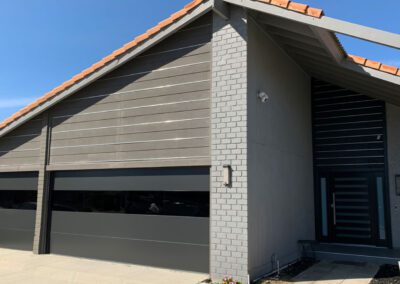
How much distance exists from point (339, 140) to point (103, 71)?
6774 mm

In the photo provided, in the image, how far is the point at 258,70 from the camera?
8.38 m

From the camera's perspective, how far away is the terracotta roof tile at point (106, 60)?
27.3 ft

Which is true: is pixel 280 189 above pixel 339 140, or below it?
below

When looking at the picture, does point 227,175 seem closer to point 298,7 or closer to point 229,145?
point 229,145

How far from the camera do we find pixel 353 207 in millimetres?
11008

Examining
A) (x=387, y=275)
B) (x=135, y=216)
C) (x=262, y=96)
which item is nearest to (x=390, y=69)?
(x=262, y=96)

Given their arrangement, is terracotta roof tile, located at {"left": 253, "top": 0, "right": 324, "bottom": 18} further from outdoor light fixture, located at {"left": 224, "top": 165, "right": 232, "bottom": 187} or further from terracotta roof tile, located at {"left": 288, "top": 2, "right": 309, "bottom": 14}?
outdoor light fixture, located at {"left": 224, "top": 165, "right": 232, "bottom": 187}

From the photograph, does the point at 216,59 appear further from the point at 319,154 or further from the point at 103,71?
the point at 319,154

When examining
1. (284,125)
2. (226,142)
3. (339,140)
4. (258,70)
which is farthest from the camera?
(339,140)

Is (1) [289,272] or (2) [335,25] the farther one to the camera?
(1) [289,272]

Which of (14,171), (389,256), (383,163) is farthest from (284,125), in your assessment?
(14,171)

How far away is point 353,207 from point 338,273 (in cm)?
322

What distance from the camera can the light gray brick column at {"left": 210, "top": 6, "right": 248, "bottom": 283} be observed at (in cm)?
746

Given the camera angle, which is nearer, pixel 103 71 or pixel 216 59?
pixel 216 59
